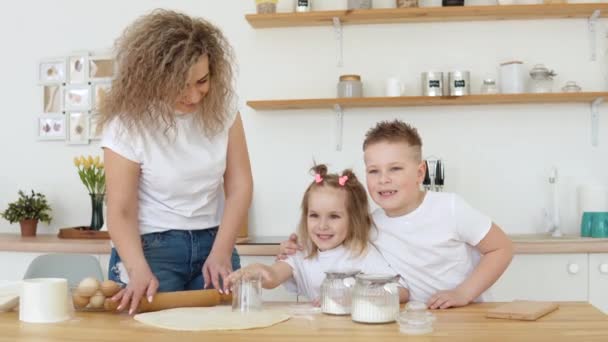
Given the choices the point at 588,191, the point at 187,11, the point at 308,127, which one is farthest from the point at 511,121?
the point at 187,11

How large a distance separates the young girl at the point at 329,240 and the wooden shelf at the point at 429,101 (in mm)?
1219

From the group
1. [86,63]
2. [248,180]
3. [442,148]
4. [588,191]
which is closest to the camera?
[248,180]

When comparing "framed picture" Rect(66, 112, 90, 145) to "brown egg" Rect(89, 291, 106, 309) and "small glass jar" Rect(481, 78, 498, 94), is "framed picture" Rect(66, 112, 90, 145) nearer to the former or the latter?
"small glass jar" Rect(481, 78, 498, 94)

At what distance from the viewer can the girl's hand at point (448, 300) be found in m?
1.47

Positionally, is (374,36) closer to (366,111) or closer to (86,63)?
(366,111)

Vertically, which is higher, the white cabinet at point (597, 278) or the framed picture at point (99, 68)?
the framed picture at point (99, 68)

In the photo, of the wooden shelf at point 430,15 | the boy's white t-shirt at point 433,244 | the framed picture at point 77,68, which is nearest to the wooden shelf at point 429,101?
the wooden shelf at point 430,15

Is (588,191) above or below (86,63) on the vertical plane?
below

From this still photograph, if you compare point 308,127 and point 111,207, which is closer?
point 111,207

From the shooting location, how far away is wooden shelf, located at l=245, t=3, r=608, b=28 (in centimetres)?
296

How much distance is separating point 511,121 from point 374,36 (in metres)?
0.73

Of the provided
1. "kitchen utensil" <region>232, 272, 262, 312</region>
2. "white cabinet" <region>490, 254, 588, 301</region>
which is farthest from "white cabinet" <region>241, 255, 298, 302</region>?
"kitchen utensil" <region>232, 272, 262, 312</region>

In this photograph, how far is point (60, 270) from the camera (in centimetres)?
207

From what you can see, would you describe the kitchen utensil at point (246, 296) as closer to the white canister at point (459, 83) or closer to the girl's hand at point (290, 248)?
the girl's hand at point (290, 248)
